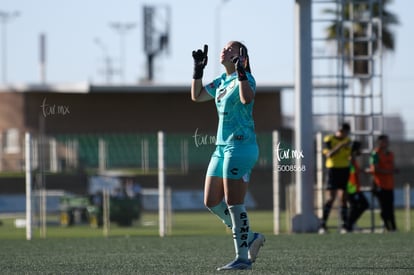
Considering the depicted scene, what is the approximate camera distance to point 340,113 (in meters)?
20.6

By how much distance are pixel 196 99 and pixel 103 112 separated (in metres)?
41.4

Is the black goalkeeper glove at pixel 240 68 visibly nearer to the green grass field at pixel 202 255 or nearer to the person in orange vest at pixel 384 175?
the green grass field at pixel 202 255

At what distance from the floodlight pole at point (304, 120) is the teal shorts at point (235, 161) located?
29.1 feet

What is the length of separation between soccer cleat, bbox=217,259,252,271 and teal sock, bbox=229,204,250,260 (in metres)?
0.04

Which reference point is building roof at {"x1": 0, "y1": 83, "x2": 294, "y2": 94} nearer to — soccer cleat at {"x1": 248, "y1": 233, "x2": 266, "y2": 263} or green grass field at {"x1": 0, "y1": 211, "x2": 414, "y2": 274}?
green grass field at {"x1": 0, "y1": 211, "x2": 414, "y2": 274}

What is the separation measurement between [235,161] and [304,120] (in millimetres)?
9115

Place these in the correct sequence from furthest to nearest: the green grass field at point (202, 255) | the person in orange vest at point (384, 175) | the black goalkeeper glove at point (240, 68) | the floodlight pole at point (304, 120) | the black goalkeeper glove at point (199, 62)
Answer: the person in orange vest at point (384, 175)
the floodlight pole at point (304, 120)
the black goalkeeper glove at point (199, 62)
the green grass field at point (202, 255)
the black goalkeeper glove at point (240, 68)

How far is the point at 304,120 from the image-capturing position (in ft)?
63.7

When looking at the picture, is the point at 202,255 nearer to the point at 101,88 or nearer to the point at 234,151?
the point at 234,151

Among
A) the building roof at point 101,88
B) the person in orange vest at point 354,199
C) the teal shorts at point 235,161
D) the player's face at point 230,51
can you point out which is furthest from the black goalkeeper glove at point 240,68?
the building roof at point 101,88

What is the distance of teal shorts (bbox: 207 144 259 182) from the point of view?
10414 mm

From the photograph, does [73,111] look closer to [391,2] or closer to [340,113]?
[391,2]

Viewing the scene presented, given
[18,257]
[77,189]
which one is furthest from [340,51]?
[77,189]

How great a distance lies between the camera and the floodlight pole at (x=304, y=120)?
1928cm
